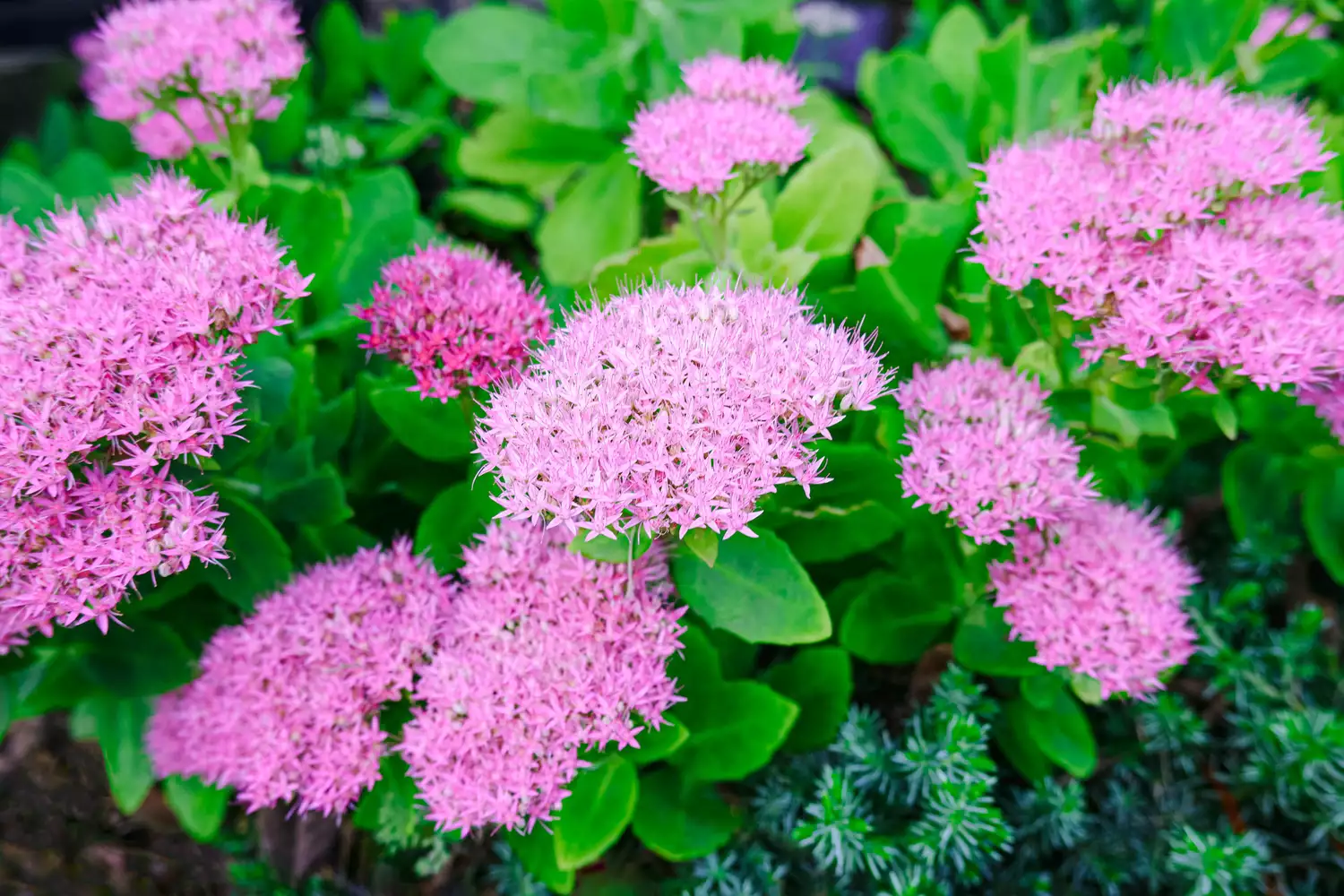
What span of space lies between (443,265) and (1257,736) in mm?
1043

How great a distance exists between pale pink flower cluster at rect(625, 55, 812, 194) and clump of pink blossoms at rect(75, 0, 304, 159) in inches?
17.1

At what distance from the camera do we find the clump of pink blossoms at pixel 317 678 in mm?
852

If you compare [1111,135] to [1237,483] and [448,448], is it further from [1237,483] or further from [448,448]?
[448,448]

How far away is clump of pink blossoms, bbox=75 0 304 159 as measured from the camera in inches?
39.8

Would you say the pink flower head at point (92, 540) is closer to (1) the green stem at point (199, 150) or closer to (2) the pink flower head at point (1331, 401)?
(1) the green stem at point (199, 150)

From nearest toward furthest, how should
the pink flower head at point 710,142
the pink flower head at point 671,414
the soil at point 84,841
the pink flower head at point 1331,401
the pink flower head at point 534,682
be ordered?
1. the pink flower head at point 671,414
2. the pink flower head at point 534,682
3. the pink flower head at point 710,142
4. the pink flower head at point 1331,401
5. the soil at point 84,841

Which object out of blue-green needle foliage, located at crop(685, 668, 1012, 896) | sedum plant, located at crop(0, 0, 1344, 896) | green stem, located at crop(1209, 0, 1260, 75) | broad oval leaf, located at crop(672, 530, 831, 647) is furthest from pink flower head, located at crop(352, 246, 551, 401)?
green stem, located at crop(1209, 0, 1260, 75)

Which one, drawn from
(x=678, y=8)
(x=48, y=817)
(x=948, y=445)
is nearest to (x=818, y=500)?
(x=948, y=445)

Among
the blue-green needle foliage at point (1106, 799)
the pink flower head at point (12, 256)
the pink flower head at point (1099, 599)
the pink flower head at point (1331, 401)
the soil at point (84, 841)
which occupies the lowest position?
the soil at point (84, 841)

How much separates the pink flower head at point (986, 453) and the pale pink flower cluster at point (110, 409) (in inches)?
23.3

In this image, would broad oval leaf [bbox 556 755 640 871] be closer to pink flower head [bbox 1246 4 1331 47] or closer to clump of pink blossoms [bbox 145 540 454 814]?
clump of pink blossoms [bbox 145 540 454 814]

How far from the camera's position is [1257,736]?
3.48ft

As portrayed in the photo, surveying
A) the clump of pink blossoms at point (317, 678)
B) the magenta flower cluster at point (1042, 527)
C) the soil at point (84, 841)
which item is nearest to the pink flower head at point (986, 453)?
the magenta flower cluster at point (1042, 527)

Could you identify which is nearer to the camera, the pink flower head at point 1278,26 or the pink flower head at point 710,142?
the pink flower head at point 710,142
